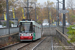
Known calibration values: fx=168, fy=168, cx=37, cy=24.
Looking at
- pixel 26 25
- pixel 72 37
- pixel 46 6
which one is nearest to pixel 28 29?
pixel 26 25

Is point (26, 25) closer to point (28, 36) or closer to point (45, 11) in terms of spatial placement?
point (28, 36)

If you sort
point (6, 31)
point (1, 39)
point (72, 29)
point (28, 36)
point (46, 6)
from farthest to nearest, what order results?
point (46, 6) → point (6, 31) → point (28, 36) → point (1, 39) → point (72, 29)

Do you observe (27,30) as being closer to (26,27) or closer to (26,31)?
(26,31)

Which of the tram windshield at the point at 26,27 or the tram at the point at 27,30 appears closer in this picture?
the tram at the point at 27,30

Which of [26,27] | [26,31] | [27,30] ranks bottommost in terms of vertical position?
[26,31]

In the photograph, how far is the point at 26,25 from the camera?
22.4m

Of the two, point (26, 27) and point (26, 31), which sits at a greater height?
point (26, 27)

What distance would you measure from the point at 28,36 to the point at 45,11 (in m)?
67.4

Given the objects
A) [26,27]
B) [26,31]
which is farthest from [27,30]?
[26,27]

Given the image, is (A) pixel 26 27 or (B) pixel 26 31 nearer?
(B) pixel 26 31

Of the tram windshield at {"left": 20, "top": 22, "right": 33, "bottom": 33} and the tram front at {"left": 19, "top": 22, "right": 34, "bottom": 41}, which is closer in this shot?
the tram front at {"left": 19, "top": 22, "right": 34, "bottom": 41}

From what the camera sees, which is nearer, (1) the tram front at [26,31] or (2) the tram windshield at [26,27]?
(1) the tram front at [26,31]

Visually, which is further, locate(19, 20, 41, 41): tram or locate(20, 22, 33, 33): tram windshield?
locate(20, 22, 33, 33): tram windshield

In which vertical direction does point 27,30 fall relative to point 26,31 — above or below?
above
